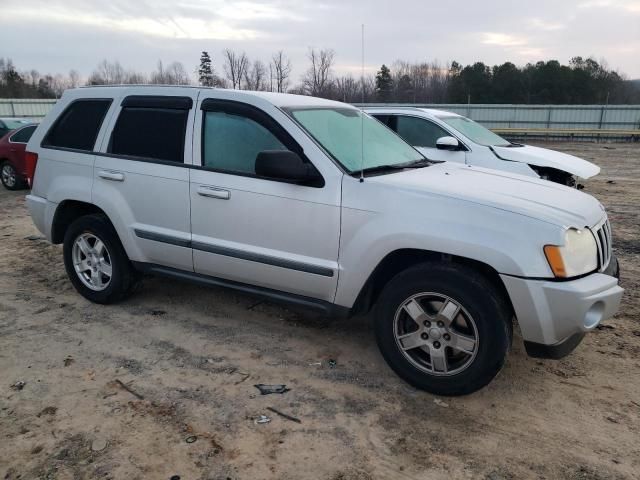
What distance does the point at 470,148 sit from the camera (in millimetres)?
7676

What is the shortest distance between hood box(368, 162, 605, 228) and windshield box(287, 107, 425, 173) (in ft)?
0.82

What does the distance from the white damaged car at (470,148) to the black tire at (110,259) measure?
4166 mm

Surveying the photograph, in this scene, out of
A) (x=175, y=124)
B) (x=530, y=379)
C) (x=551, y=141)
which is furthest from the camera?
(x=551, y=141)

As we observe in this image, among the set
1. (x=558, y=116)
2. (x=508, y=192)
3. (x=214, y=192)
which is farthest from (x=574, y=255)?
(x=558, y=116)

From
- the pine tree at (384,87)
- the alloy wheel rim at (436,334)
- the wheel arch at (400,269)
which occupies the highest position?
the pine tree at (384,87)

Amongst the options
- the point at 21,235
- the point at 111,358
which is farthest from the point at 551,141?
the point at 111,358

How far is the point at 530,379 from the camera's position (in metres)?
3.52

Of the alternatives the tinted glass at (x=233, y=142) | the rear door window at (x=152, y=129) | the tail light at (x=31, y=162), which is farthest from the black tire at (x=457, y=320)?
the tail light at (x=31, y=162)

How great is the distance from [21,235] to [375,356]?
6.27 m

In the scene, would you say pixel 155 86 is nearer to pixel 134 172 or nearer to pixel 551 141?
pixel 134 172

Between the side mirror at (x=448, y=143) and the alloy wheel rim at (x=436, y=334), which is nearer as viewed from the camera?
the alloy wheel rim at (x=436, y=334)

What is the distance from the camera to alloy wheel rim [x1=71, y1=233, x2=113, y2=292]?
469cm

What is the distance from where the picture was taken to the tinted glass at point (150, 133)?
4.16 m

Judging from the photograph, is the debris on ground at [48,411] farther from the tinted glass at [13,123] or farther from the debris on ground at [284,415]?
the tinted glass at [13,123]
